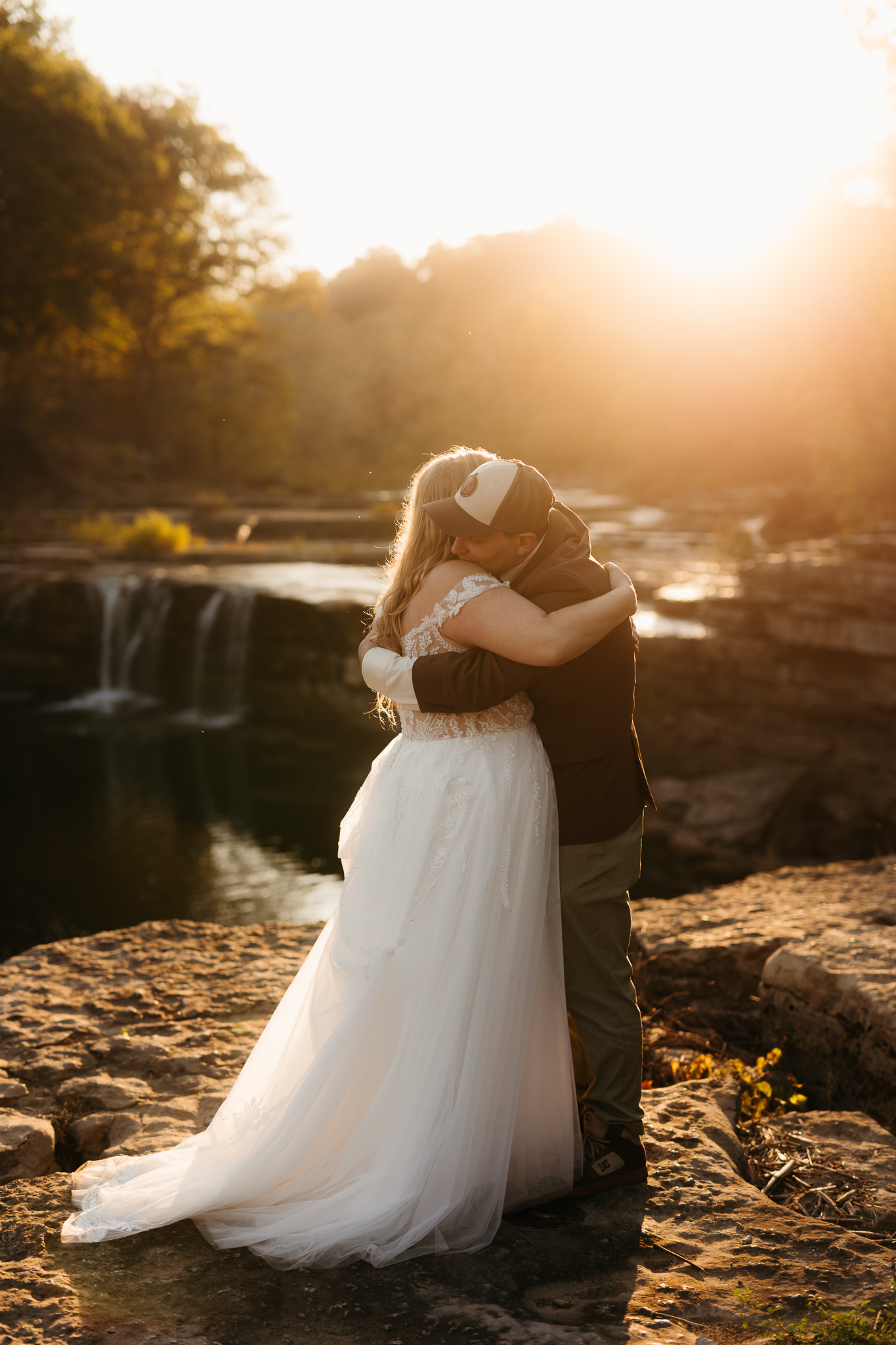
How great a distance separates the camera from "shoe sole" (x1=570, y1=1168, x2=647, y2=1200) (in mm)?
2172

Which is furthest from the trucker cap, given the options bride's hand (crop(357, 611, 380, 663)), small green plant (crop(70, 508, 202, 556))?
small green plant (crop(70, 508, 202, 556))

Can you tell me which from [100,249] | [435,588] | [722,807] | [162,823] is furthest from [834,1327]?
[100,249]

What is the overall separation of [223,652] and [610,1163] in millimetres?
11566

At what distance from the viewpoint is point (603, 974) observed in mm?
2215

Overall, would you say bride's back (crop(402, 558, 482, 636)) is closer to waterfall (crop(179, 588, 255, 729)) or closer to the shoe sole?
the shoe sole

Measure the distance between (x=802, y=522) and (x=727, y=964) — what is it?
14.7m

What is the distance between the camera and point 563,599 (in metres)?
2.11

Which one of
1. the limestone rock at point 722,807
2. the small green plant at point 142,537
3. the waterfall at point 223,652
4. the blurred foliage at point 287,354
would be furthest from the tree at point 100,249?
the limestone rock at point 722,807

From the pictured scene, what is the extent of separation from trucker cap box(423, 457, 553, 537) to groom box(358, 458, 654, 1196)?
7cm

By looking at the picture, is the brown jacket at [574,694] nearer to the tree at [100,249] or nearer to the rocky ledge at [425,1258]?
the rocky ledge at [425,1258]

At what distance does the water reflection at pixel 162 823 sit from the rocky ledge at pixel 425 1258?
3903 mm

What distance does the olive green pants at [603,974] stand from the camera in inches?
87.1

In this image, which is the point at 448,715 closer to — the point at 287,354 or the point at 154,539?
the point at 154,539

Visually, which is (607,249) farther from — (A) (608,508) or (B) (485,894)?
(B) (485,894)
